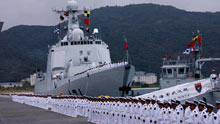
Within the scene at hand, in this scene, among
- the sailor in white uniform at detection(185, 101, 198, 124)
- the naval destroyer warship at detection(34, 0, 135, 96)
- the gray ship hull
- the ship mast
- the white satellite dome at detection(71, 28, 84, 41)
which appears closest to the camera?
the sailor in white uniform at detection(185, 101, 198, 124)

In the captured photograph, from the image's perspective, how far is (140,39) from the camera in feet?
505

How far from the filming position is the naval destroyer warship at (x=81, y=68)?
2767 cm

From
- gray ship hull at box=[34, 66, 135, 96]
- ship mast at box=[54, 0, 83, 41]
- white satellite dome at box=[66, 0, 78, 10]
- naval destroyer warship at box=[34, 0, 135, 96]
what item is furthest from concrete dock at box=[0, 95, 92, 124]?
white satellite dome at box=[66, 0, 78, 10]

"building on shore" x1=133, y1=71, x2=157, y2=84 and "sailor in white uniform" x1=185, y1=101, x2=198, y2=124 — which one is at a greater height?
"building on shore" x1=133, y1=71, x2=157, y2=84

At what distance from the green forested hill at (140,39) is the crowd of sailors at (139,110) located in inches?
3796

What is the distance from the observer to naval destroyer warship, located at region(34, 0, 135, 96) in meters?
27.7

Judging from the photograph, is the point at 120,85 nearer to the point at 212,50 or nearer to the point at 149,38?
the point at 212,50

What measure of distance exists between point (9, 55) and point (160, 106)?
17125 cm

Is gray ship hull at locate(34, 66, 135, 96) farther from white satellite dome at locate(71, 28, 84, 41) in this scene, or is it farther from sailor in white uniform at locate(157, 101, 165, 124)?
sailor in white uniform at locate(157, 101, 165, 124)

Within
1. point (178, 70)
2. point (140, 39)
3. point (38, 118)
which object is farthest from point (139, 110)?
point (140, 39)

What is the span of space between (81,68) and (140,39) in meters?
123

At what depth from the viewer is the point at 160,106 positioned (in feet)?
34.5

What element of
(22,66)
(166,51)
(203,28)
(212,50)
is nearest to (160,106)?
(212,50)

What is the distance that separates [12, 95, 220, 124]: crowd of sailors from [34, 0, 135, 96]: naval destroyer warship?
6.12 meters
